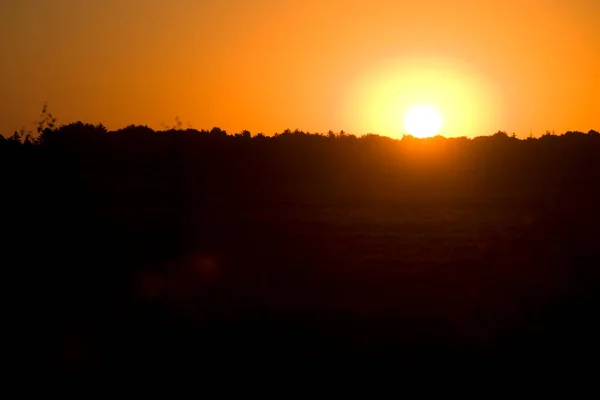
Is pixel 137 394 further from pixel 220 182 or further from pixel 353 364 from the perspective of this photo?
pixel 220 182

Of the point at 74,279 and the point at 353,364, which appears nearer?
the point at 353,364

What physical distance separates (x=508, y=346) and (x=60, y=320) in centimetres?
711

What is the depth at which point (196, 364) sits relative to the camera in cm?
905

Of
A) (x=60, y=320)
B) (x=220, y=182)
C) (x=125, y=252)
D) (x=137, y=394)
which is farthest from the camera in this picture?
(x=220, y=182)

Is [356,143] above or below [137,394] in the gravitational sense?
above

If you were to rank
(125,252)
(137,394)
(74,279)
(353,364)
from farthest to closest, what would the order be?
(125,252) → (74,279) → (353,364) → (137,394)

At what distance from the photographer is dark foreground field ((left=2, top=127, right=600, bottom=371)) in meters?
9.58


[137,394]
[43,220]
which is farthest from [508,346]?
[43,220]

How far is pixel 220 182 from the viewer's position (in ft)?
45.4

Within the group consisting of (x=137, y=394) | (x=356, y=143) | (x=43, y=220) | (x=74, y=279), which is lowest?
(x=137, y=394)

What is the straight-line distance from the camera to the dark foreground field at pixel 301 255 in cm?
958

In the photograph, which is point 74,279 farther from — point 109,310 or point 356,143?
point 356,143

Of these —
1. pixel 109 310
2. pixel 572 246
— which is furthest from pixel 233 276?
pixel 572 246

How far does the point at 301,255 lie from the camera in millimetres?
11742
